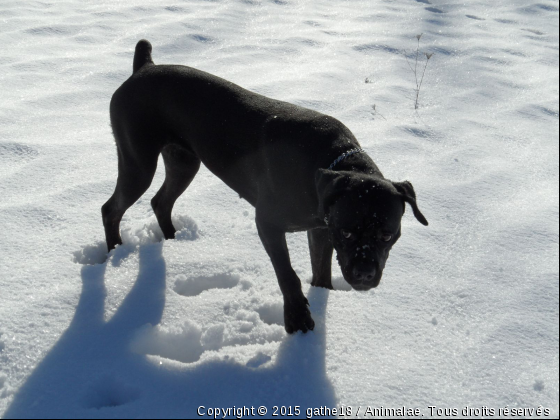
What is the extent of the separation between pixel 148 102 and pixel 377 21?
6.09m

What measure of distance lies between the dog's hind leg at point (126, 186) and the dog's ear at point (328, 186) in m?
1.26

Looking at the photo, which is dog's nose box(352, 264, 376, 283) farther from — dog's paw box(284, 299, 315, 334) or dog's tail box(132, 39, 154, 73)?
dog's tail box(132, 39, 154, 73)

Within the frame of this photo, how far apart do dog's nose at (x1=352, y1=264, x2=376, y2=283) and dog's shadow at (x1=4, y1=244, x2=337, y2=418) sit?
48 cm

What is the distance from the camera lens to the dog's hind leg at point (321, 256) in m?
2.85

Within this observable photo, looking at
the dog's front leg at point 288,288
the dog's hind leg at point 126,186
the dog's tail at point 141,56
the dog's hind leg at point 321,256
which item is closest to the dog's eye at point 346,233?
the dog's front leg at point 288,288

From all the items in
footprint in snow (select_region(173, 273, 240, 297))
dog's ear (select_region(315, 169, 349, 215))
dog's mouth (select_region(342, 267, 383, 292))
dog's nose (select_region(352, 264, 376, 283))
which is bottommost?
footprint in snow (select_region(173, 273, 240, 297))

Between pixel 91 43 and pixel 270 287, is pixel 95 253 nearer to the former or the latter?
pixel 270 287

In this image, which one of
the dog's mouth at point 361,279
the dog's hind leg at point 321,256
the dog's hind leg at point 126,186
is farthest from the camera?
the dog's hind leg at point 126,186

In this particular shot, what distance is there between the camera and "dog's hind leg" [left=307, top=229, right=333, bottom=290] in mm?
2852

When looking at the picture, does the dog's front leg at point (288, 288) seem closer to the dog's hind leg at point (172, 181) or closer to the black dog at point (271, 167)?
the black dog at point (271, 167)

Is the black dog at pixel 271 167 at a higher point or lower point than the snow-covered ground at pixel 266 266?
higher

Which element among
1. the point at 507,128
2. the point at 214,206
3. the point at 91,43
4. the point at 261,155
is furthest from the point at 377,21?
the point at 261,155

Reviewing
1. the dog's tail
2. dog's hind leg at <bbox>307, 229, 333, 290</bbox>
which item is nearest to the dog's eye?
dog's hind leg at <bbox>307, 229, 333, 290</bbox>

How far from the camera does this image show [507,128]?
5.16 metres
